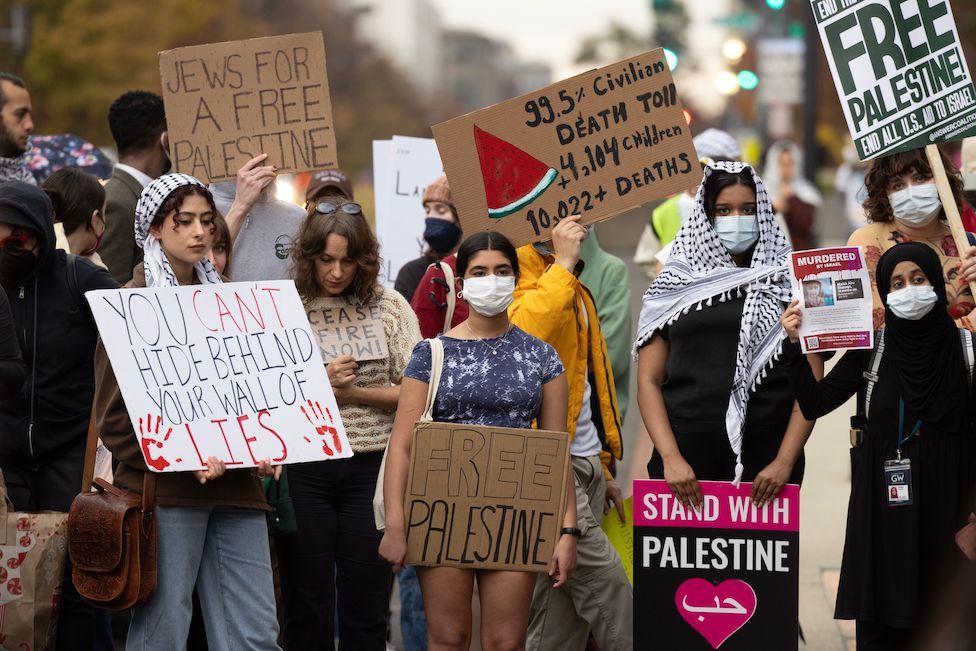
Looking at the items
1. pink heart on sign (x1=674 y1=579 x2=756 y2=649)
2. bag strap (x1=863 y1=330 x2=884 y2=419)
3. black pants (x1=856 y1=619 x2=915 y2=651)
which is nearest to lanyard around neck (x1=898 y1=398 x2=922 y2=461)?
bag strap (x1=863 y1=330 x2=884 y2=419)

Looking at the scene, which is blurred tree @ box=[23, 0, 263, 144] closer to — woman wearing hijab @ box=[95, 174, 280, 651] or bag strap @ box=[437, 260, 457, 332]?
bag strap @ box=[437, 260, 457, 332]

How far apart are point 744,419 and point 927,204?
1208mm

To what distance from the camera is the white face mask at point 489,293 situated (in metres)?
4.96

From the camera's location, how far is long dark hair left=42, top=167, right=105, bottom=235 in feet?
19.7

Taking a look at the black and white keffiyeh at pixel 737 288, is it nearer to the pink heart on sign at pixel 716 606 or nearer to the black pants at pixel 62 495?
the pink heart on sign at pixel 716 606

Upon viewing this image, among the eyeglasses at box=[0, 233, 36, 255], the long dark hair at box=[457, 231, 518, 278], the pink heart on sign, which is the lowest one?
the pink heart on sign

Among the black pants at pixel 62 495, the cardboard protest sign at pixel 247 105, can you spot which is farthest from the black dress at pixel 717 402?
the black pants at pixel 62 495

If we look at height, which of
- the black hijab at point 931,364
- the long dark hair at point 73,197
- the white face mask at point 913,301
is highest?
the long dark hair at point 73,197

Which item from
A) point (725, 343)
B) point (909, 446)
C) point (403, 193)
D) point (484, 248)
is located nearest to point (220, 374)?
point (484, 248)

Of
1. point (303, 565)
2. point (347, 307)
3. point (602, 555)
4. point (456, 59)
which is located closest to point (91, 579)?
point (303, 565)

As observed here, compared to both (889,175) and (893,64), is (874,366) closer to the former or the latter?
(889,175)

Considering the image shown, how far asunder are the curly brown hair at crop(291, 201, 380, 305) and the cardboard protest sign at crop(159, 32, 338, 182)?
2.56 feet

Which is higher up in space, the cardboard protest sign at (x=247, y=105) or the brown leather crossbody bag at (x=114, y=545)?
the cardboard protest sign at (x=247, y=105)

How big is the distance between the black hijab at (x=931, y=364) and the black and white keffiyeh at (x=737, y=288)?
424mm
